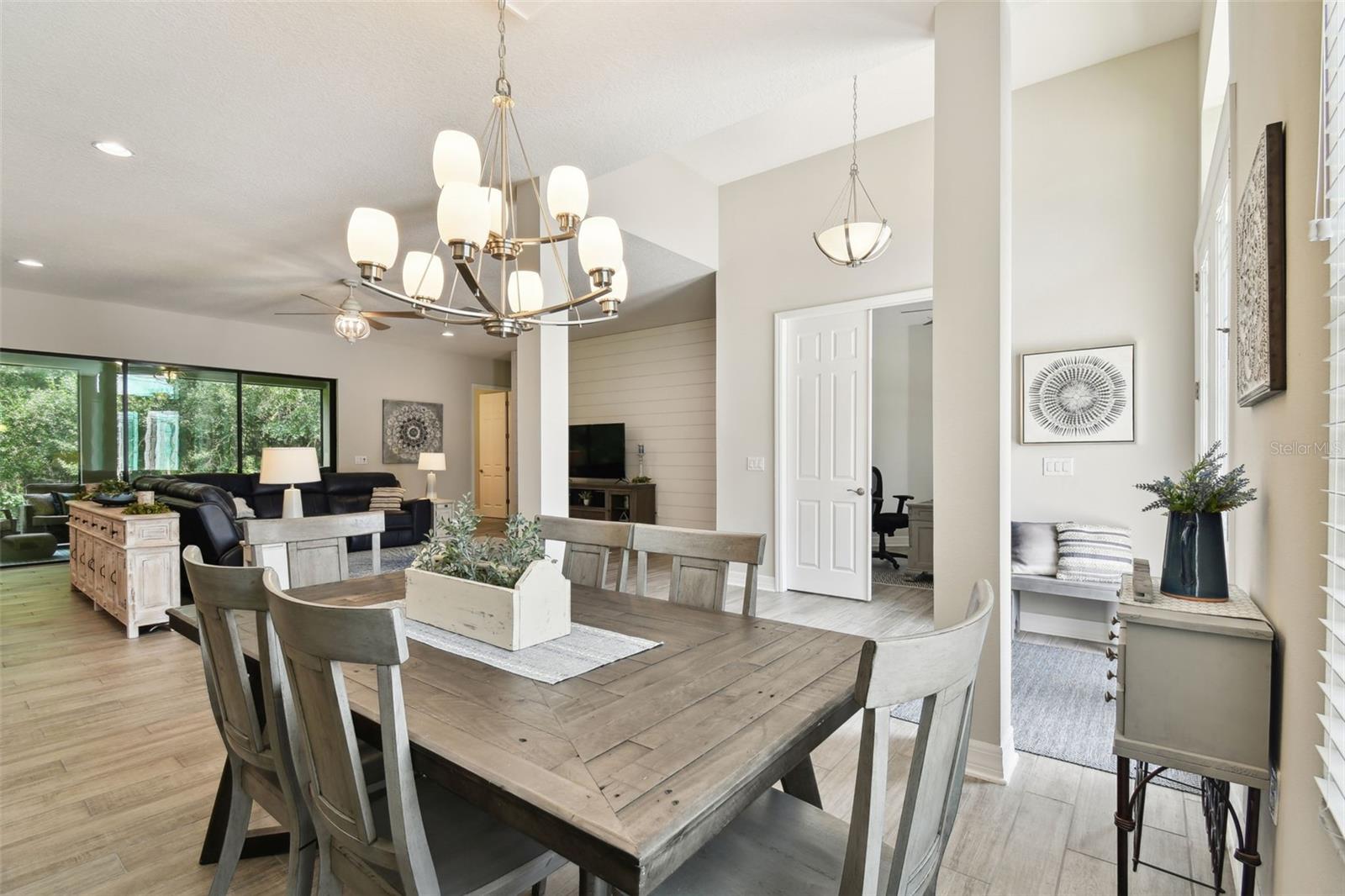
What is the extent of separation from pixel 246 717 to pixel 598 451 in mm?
6516

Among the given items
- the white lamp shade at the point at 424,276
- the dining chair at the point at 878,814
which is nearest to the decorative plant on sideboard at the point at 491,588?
the dining chair at the point at 878,814

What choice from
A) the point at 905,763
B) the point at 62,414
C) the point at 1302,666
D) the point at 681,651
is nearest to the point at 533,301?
the point at 681,651

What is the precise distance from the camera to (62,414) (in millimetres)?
6270

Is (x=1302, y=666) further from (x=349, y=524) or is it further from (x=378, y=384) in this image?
(x=378, y=384)

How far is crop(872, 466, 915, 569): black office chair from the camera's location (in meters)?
6.11

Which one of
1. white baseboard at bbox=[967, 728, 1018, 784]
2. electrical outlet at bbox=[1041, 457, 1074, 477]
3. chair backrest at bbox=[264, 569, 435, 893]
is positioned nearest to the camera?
chair backrest at bbox=[264, 569, 435, 893]

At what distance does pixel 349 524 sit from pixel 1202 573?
281 cm

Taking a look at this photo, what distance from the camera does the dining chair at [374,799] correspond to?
0.94m

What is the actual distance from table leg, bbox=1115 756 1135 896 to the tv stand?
5.68m

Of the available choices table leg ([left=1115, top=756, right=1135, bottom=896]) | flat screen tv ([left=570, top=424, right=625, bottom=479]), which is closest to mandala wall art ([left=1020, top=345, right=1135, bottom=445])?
table leg ([left=1115, top=756, right=1135, bottom=896])

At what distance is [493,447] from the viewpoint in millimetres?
10172

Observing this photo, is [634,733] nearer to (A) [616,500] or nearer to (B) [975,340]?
(B) [975,340]

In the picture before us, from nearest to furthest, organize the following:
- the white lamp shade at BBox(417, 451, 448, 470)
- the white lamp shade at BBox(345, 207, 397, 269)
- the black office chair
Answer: the white lamp shade at BBox(345, 207, 397, 269)
the black office chair
the white lamp shade at BBox(417, 451, 448, 470)

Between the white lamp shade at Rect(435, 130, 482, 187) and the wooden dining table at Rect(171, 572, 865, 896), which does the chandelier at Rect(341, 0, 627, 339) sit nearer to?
the white lamp shade at Rect(435, 130, 482, 187)
